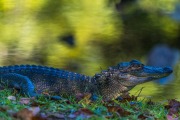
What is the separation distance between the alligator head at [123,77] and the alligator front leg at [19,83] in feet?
2.66

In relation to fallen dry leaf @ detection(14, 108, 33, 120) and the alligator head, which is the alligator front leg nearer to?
the alligator head

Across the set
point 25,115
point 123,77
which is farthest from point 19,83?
point 25,115

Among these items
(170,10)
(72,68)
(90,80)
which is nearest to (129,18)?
(170,10)

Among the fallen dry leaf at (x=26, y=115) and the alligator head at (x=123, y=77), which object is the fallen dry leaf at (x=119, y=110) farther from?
the alligator head at (x=123, y=77)

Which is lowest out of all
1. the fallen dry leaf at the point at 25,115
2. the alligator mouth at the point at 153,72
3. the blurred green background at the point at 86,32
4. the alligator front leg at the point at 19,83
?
the fallen dry leaf at the point at 25,115

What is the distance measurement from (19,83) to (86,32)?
1070 centimetres

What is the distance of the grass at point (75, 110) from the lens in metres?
4.08

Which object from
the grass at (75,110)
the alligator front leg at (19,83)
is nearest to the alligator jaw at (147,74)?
the grass at (75,110)

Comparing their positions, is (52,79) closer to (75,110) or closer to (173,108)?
(173,108)

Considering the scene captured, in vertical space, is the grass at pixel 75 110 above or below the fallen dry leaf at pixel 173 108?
above

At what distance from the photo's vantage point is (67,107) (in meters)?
4.68

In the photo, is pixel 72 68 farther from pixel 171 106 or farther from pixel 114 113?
pixel 114 113

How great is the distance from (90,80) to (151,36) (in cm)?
1107

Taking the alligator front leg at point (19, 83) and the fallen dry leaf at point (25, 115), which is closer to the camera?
the fallen dry leaf at point (25, 115)
